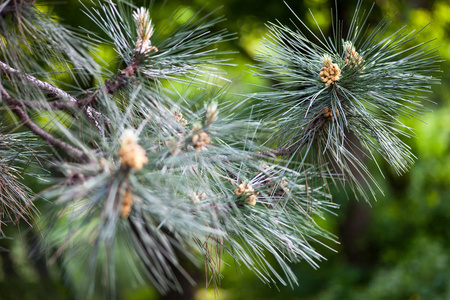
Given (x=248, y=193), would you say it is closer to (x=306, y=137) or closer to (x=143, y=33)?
(x=306, y=137)

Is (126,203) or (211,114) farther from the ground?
(211,114)

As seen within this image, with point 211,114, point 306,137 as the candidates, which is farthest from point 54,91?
point 306,137

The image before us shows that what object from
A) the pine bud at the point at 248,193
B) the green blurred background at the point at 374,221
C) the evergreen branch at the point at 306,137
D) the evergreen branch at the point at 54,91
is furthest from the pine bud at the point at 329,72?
the green blurred background at the point at 374,221

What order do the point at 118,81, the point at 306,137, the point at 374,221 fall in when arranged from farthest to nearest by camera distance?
the point at 374,221, the point at 306,137, the point at 118,81

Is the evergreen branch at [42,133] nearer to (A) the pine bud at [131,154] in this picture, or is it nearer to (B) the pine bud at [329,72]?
(A) the pine bud at [131,154]

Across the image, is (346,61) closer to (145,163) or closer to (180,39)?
(180,39)

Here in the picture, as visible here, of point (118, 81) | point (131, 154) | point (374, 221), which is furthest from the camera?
point (374, 221)
